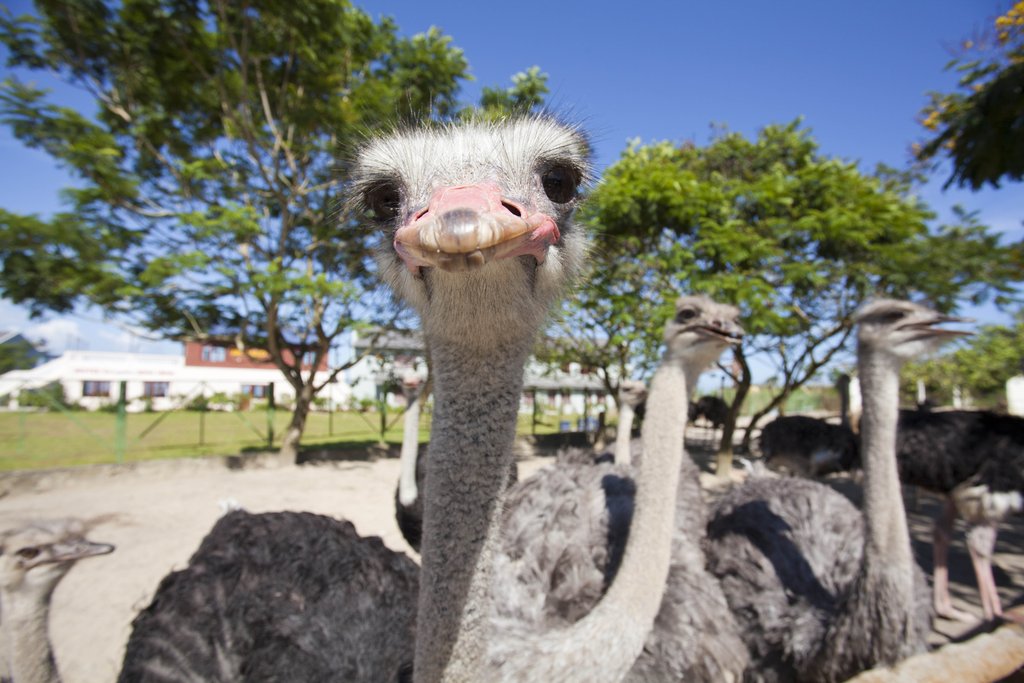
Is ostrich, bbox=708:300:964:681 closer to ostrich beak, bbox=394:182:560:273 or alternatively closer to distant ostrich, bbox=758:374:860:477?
ostrich beak, bbox=394:182:560:273

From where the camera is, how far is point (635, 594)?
5.70 ft

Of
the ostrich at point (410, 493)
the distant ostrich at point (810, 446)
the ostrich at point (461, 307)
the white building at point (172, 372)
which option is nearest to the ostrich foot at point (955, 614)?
the distant ostrich at point (810, 446)

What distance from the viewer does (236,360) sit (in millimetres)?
28828

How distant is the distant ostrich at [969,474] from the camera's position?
3.51 meters

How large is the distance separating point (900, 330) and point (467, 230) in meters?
2.60

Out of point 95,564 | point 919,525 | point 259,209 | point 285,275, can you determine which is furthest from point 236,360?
point 919,525

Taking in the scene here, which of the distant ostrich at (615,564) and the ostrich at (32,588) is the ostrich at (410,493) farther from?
the ostrich at (32,588)

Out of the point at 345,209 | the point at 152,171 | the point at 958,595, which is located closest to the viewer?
the point at 345,209

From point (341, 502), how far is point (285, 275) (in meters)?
3.09

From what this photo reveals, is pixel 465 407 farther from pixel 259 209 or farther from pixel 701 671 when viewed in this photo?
pixel 259 209

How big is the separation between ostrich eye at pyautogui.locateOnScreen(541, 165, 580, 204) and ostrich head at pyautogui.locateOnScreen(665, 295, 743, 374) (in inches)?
44.8

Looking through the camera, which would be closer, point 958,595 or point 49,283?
point 958,595

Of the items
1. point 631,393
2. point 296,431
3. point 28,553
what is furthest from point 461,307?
point 296,431

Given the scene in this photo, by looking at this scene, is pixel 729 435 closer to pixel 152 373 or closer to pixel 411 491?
pixel 411 491
